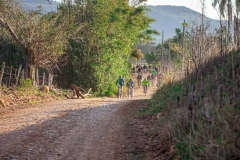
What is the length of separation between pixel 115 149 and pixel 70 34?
16.2 meters

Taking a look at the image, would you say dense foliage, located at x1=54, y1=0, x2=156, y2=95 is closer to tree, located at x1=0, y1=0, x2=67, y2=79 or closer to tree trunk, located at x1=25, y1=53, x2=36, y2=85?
tree, located at x1=0, y1=0, x2=67, y2=79

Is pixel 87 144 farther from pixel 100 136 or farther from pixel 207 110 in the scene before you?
pixel 207 110

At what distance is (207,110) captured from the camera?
639 centimetres

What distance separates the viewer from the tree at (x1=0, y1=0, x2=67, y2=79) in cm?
2103

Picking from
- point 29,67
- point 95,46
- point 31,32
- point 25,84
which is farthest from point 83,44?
point 25,84

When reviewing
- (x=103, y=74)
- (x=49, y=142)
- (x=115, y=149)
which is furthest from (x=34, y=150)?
(x=103, y=74)

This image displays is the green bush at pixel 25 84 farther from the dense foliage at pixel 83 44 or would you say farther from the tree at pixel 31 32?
the dense foliage at pixel 83 44

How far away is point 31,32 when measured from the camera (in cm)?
2133

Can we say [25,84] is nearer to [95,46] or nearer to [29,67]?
[29,67]

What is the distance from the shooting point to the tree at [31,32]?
69.0 ft

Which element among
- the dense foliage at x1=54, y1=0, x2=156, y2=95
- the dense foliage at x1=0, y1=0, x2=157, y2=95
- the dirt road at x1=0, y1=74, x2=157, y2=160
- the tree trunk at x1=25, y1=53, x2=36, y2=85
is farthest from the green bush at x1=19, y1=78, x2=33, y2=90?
the dirt road at x1=0, y1=74, x2=157, y2=160

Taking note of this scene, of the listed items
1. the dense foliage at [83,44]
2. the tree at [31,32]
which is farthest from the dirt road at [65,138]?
the dense foliage at [83,44]

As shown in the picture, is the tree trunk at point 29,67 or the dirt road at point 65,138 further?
the tree trunk at point 29,67

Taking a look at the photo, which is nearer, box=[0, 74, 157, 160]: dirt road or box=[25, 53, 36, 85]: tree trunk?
box=[0, 74, 157, 160]: dirt road
